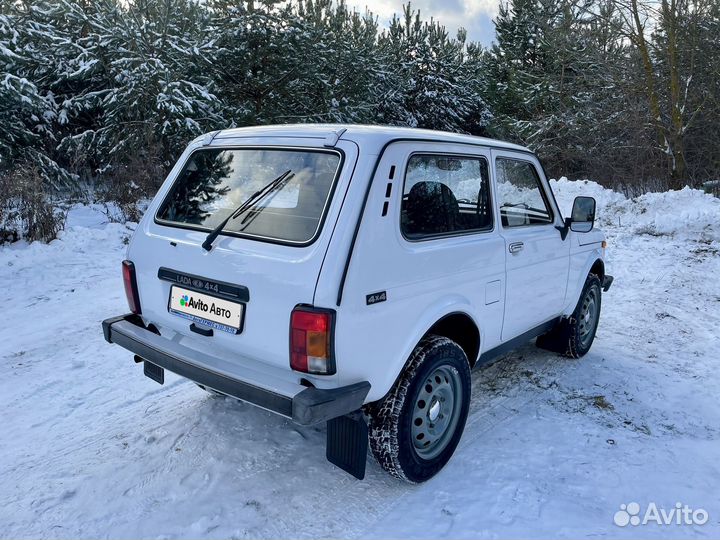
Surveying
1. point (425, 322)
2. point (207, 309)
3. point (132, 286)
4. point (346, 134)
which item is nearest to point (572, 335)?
point (425, 322)

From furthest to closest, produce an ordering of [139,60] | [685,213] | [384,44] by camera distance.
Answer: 1. [384,44]
2. [139,60]
3. [685,213]

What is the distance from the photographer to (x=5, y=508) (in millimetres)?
2594

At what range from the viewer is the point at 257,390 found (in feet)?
7.76

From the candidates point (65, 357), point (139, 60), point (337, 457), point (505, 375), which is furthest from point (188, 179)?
point (139, 60)

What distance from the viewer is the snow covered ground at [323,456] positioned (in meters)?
2.53

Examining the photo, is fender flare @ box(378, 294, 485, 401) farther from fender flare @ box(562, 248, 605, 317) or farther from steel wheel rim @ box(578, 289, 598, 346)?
steel wheel rim @ box(578, 289, 598, 346)

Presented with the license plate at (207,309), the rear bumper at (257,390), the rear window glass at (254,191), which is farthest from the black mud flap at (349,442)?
the rear window glass at (254,191)

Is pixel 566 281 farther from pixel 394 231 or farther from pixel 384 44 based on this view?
pixel 384 44

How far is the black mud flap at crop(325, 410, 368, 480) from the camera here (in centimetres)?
248

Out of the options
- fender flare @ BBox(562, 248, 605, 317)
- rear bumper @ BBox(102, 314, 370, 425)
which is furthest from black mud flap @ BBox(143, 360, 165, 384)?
fender flare @ BBox(562, 248, 605, 317)

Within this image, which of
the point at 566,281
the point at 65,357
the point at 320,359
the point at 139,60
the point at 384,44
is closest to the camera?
the point at 320,359

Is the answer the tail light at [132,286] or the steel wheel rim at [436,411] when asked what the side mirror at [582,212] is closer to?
the steel wheel rim at [436,411]

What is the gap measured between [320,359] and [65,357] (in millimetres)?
3331

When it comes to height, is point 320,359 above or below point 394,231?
below
